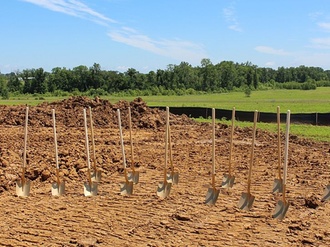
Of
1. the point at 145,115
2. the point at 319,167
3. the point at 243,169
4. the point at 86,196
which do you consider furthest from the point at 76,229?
the point at 145,115

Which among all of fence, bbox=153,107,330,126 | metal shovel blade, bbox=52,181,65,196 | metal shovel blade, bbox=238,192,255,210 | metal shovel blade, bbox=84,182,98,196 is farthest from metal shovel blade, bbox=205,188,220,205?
fence, bbox=153,107,330,126

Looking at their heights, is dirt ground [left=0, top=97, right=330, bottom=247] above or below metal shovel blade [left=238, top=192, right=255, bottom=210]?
below

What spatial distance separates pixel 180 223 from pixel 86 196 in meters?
1.97

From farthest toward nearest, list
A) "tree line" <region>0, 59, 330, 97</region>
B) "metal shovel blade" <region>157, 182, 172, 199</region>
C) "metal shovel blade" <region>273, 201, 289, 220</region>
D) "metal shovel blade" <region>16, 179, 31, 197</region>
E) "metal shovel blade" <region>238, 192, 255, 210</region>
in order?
"tree line" <region>0, 59, 330, 97</region> → "metal shovel blade" <region>16, 179, 31, 197</region> → "metal shovel blade" <region>157, 182, 172, 199</region> → "metal shovel blade" <region>238, 192, 255, 210</region> → "metal shovel blade" <region>273, 201, 289, 220</region>

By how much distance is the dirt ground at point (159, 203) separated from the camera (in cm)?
547

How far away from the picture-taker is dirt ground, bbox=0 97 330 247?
17.9ft

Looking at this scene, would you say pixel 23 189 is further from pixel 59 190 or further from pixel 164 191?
pixel 164 191

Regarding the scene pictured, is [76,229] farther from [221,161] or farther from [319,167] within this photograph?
[319,167]

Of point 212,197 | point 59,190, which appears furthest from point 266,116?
point 59,190

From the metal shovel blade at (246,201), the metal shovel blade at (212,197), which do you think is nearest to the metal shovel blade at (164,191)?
the metal shovel blade at (212,197)

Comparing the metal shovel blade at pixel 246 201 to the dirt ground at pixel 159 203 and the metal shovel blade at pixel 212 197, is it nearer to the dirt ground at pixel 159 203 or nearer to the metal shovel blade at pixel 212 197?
the dirt ground at pixel 159 203

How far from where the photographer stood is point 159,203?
6879 mm

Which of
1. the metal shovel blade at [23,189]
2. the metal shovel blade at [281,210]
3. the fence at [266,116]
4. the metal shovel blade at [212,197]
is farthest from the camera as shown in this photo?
the fence at [266,116]

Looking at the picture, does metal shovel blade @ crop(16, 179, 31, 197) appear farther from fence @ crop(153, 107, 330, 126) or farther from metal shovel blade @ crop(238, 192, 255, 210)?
fence @ crop(153, 107, 330, 126)
